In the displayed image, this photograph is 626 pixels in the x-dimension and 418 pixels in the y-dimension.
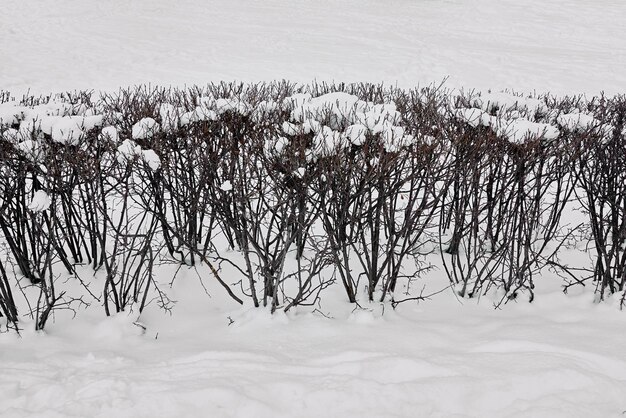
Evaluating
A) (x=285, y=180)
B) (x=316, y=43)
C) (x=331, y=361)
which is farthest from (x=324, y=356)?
(x=316, y=43)

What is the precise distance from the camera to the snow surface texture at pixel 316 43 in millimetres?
20578

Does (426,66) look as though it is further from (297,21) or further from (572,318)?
(572,318)

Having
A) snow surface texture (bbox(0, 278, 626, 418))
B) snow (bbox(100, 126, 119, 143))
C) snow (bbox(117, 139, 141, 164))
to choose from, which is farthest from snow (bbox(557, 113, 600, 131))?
snow (bbox(100, 126, 119, 143))

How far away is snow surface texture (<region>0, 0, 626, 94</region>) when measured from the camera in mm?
20578

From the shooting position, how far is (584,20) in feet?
93.4

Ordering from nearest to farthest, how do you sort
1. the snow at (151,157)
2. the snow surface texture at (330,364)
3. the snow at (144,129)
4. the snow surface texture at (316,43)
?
the snow surface texture at (330,364) < the snow at (151,157) < the snow at (144,129) < the snow surface texture at (316,43)

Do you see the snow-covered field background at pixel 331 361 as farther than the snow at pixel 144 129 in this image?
No

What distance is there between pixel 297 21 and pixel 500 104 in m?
23.8

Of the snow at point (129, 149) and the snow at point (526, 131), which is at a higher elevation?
the snow at point (526, 131)

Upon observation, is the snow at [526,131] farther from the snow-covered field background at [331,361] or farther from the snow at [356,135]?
the snow-covered field background at [331,361]

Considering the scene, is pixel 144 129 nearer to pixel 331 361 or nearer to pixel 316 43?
pixel 331 361

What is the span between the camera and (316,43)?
25.1 meters

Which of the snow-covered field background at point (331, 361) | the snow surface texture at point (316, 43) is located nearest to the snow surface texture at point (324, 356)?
the snow-covered field background at point (331, 361)

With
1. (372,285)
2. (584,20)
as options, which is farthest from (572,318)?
(584,20)
